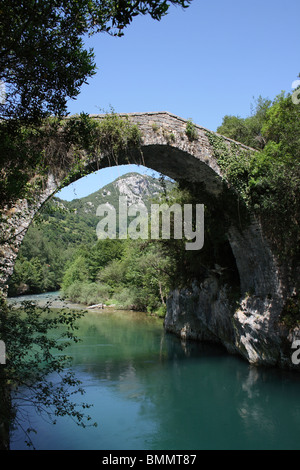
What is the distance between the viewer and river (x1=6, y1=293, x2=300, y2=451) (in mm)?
5805

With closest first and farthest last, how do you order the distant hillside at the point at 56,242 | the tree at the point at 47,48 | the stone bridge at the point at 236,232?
the tree at the point at 47,48, the stone bridge at the point at 236,232, the distant hillside at the point at 56,242

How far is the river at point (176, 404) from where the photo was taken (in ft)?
19.0

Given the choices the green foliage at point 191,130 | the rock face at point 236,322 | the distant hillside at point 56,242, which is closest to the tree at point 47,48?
the distant hillside at point 56,242

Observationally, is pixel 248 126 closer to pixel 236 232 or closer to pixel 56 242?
pixel 236 232

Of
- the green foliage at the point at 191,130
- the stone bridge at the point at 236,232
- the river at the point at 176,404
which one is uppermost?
the green foliage at the point at 191,130

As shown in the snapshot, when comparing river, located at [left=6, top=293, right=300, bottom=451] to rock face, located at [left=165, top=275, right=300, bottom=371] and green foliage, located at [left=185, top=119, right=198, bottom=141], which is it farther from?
green foliage, located at [left=185, top=119, right=198, bottom=141]

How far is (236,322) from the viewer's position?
9828 millimetres

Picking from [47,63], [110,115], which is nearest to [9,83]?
[47,63]

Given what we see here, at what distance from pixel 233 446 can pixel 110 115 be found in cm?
611

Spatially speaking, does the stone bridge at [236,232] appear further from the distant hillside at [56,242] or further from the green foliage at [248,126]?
the green foliage at [248,126]

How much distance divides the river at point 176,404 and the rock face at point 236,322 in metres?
0.41

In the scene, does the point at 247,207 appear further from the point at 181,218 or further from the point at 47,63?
the point at 47,63

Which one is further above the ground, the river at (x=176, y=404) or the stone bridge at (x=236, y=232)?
the stone bridge at (x=236, y=232)

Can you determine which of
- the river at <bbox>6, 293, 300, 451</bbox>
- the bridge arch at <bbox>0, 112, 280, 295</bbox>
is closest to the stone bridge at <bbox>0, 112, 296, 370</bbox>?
the bridge arch at <bbox>0, 112, 280, 295</bbox>
